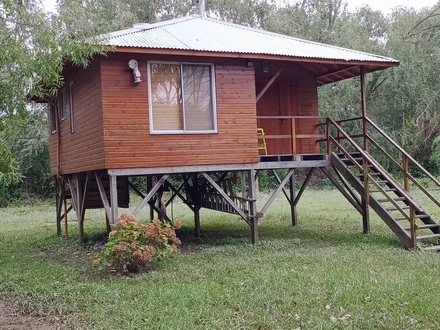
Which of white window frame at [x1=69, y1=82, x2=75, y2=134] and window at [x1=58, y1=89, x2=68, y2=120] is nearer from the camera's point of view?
white window frame at [x1=69, y1=82, x2=75, y2=134]

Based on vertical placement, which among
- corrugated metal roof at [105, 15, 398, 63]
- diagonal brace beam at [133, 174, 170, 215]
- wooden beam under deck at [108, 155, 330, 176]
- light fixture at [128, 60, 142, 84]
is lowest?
diagonal brace beam at [133, 174, 170, 215]

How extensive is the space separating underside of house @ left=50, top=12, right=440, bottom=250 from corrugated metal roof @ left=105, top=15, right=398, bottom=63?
0.03 m

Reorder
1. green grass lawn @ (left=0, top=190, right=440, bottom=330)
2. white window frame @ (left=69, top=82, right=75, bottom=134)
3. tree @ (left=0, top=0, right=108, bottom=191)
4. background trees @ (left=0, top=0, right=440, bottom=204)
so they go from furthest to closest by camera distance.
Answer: background trees @ (left=0, top=0, right=440, bottom=204) < white window frame @ (left=69, top=82, right=75, bottom=134) < tree @ (left=0, top=0, right=108, bottom=191) < green grass lawn @ (left=0, top=190, right=440, bottom=330)

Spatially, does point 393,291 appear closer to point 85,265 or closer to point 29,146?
point 85,265

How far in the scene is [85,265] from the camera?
26.9 feet

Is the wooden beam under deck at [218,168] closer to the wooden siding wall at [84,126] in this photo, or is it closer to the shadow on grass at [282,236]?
the wooden siding wall at [84,126]

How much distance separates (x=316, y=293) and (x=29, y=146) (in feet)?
70.0

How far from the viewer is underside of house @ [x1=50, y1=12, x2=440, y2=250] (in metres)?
8.45

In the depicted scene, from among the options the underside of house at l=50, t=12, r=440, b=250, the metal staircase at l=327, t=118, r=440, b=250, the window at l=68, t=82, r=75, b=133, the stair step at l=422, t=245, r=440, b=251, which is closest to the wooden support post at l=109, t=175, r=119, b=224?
the underside of house at l=50, t=12, r=440, b=250

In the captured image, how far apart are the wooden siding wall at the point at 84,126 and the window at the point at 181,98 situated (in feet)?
3.23

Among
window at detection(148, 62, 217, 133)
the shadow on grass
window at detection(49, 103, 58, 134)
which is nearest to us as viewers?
window at detection(148, 62, 217, 133)

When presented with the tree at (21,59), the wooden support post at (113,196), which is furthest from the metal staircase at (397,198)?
the tree at (21,59)

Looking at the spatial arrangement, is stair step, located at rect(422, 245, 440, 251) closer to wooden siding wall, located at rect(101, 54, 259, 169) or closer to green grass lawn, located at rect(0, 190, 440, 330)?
green grass lawn, located at rect(0, 190, 440, 330)

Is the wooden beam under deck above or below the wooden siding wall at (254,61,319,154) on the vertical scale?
below
